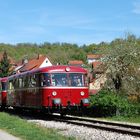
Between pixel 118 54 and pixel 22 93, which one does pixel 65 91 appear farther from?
pixel 118 54

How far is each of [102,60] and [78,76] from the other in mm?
29260

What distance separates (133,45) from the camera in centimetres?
5619

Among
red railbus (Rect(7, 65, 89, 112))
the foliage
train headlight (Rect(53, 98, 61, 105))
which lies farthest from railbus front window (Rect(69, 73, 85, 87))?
the foliage

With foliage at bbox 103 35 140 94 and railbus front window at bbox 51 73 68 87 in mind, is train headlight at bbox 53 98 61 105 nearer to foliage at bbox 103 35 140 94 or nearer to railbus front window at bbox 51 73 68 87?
railbus front window at bbox 51 73 68 87

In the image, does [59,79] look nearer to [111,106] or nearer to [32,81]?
[32,81]

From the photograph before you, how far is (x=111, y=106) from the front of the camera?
28.3 meters

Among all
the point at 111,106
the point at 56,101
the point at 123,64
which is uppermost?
the point at 123,64

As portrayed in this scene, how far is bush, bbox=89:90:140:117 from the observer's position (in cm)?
2762

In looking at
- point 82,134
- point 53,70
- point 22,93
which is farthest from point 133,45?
point 82,134

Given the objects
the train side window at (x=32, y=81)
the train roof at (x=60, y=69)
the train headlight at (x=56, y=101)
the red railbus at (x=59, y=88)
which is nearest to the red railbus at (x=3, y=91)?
the train side window at (x=32, y=81)

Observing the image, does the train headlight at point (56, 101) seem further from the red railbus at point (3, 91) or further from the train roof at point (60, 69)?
the red railbus at point (3, 91)

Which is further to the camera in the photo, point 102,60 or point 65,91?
point 102,60

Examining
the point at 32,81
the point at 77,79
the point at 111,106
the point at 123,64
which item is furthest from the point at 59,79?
the point at 123,64

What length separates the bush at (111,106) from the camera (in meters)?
27.6
